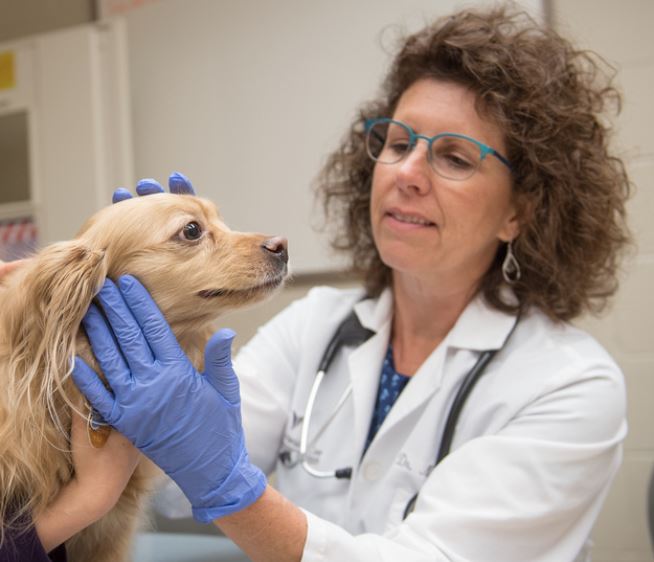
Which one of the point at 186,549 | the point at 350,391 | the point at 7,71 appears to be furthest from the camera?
the point at 7,71

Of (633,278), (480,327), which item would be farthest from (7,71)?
(633,278)

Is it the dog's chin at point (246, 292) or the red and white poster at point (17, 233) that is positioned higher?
the dog's chin at point (246, 292)

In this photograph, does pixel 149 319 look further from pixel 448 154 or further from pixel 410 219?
pixel 448 154

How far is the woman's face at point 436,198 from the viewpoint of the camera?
128 centimetres

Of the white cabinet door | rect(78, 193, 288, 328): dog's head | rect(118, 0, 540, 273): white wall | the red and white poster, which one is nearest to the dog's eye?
rect(78, 193, 288, 328): dog's head

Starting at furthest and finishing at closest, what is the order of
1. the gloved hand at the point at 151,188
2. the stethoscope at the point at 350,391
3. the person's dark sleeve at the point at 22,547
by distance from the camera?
the stethoscope at the point at 350,391 → the gloved hand at the point at 151,188 → the person's dark sleeve at the point at 22,547

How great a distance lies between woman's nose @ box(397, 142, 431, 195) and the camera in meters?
1.27

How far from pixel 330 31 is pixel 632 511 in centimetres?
179

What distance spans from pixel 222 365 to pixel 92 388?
177 mm

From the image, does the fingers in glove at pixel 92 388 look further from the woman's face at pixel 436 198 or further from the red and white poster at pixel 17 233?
the red and white poster at pixel 17 233

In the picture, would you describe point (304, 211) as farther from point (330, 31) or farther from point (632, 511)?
point (632, 511)

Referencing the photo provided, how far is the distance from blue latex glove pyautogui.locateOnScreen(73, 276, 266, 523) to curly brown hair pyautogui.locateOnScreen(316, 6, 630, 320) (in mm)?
680

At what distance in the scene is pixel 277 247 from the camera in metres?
1.07

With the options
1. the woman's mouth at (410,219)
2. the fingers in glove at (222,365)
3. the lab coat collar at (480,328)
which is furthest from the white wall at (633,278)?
the fingers in glove at (222,365)
